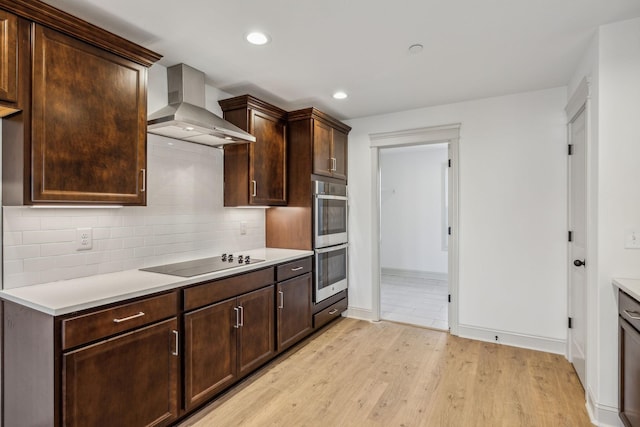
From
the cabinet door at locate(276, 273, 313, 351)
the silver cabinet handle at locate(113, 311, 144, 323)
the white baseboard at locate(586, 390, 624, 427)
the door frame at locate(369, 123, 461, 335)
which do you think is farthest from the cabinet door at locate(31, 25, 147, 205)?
the white baseboard at locate(586, 390, 624, 427)

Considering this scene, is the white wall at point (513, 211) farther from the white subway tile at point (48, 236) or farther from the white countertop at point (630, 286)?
the white subway tile at point (48, 236)

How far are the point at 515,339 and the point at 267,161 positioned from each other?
2987mm

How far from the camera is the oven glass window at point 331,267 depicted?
3652 mm

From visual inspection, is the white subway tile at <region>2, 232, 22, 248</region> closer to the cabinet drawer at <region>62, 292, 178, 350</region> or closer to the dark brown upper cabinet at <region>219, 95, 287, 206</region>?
the cabinet drawer at <region>62, 292, 178, 350</region>

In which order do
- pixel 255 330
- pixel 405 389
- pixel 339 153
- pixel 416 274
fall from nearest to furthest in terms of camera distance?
pixel 405 389 → pixel 255 330 → pixel 339 153 → pixel 416 274

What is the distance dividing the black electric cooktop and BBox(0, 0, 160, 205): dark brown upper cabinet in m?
0.53

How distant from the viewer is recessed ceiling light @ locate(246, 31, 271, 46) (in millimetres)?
2193

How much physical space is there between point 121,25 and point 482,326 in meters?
3.94

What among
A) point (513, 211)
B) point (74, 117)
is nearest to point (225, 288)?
point (74, 117)

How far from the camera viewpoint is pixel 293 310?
317cm

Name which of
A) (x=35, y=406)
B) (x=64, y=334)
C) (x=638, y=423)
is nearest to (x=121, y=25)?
(x=64, y=334)

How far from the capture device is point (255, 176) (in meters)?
3.15

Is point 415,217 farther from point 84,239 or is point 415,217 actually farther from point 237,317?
point 84,239

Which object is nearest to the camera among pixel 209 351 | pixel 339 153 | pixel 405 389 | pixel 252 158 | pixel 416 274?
pixel 209 351
